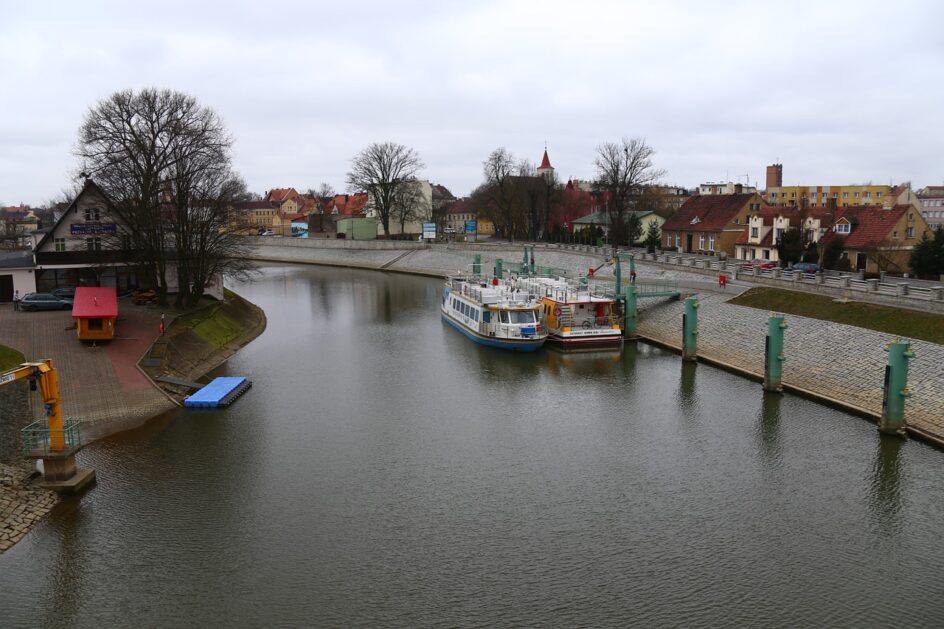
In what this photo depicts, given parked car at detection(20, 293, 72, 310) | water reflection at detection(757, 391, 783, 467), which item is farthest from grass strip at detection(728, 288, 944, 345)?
parked car at detection(20, 293, 72, 310)

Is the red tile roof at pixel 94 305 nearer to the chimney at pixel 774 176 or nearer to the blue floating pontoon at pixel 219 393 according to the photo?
the blue floating pontoon at pixel 219 393

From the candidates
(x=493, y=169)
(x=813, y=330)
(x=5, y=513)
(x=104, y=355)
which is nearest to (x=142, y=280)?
(x=104, y=355)

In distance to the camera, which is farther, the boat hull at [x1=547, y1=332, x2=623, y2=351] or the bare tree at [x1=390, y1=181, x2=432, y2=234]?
the bare tree at [x1=390, y1=181, x2=432, y2=234]

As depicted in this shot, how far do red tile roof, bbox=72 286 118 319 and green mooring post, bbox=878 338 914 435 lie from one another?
113 ft

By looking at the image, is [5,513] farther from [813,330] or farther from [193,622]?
[813,330]

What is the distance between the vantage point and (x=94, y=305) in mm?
35281

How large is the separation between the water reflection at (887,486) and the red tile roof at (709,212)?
5167 cm

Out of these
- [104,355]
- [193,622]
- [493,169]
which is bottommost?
[193,622]

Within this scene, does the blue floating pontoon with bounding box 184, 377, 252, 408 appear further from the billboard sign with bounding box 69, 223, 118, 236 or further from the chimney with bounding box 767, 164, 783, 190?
the chimney with bounding box 767, 164, 783, 190

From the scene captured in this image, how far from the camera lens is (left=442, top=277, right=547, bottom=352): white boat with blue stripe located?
1688 inches

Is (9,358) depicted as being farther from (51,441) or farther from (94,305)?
(51,441)

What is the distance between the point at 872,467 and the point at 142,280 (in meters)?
44.9

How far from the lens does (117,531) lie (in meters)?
19.8

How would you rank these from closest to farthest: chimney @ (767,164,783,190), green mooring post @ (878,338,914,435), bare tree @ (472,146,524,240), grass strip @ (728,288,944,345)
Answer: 1. green mooring post @ (878,338,914,435)
2. grass strip @ (728,288,944,345)
3. bare tree @ (472,146,524,240)
4. chimney @ (767,164,783,190)
